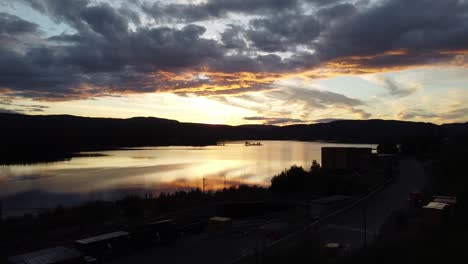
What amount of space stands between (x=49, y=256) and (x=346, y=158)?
26.3m

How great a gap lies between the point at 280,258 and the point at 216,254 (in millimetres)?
4758

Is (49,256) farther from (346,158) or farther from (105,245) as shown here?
(346,158)

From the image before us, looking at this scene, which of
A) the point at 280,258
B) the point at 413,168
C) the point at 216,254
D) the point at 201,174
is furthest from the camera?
the point at 201,174

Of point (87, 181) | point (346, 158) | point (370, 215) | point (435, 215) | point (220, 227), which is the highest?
point (346, 158)

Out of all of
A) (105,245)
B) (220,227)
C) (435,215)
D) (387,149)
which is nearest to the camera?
(435,215)

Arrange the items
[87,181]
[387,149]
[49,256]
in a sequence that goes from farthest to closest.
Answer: [387,149], [87,181], [49,256]

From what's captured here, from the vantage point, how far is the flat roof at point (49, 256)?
419 inches

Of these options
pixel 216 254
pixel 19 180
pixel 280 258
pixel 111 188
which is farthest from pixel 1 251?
pixel 19 180

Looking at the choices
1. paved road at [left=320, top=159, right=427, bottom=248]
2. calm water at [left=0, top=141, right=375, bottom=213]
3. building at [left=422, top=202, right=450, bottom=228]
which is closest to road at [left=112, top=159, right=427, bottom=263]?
paved road at [left=320, top=159, right=427, bottom=248]

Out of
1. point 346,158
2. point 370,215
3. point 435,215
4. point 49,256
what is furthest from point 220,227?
point 346,158

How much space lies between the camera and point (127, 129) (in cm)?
13400

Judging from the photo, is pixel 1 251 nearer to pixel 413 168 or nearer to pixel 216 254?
pixel 216 254

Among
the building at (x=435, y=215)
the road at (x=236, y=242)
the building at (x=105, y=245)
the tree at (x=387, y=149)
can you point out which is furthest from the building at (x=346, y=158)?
the building at (x=105, y=245)

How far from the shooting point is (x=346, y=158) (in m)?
32.7
